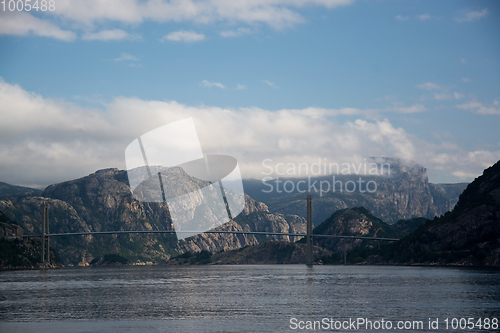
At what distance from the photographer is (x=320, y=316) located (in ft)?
136

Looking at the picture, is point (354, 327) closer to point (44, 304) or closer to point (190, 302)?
point (190, 302)

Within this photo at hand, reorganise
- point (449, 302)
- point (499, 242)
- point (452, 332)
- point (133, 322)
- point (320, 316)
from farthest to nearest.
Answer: point (499, 242)
point (449, 302)
point (320, 316)
point (133, 322)
point (452, 332)

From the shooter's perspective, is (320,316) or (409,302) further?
(409,302)

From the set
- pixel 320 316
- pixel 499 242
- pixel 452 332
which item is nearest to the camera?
pixel 452 332

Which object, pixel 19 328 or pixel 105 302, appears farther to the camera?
pixel 105 302

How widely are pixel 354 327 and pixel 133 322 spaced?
54.9ft

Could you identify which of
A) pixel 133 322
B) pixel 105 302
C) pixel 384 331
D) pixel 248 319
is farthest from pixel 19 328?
pixel 384 331

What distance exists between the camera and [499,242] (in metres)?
180

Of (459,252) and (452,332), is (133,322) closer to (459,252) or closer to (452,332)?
(452,332)

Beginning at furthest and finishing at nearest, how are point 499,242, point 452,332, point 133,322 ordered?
point 499,242 < point 133,322 < point 452,332

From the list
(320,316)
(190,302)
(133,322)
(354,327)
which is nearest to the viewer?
(354,327)

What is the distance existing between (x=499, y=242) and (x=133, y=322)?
174093mm

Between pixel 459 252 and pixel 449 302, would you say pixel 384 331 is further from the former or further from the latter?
pixel 459 252

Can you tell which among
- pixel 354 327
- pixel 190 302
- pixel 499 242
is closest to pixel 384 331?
pixel 354 327
